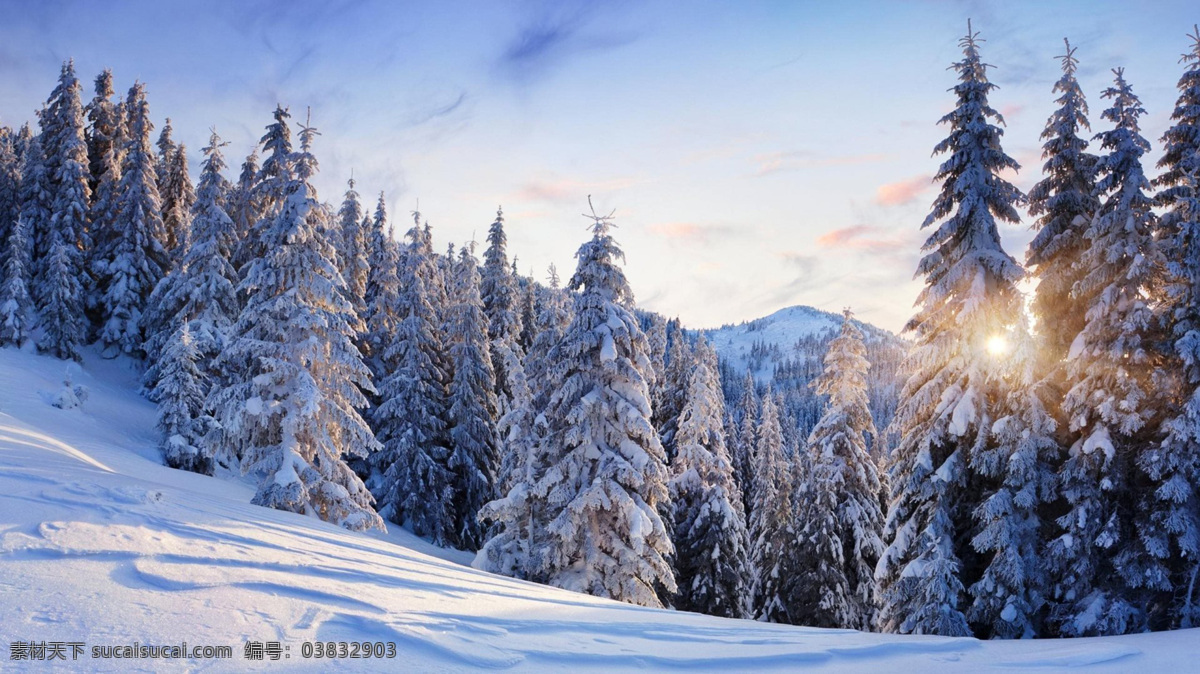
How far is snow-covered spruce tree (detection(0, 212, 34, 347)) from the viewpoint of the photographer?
1292 inches

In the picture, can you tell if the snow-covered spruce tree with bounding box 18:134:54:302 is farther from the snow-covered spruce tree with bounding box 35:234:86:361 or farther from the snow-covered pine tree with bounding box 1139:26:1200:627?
the snow-covered pine tree with bounding box 1139:26:1200:627

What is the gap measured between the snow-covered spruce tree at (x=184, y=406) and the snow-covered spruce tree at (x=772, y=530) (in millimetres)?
25751

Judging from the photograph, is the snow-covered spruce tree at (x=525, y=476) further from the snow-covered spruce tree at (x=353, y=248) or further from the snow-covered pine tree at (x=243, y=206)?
the snow-covered pine tree at (x=243, y=206)

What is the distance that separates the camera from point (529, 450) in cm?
2202

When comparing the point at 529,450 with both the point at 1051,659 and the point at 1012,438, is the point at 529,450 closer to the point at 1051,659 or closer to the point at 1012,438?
the point at 1012,438

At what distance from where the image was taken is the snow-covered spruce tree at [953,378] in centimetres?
1502

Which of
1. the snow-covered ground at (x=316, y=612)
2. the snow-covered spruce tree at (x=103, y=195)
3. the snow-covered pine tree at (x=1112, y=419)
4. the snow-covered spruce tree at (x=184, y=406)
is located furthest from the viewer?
the snow-covered spruce tree at (x=103, y=195)

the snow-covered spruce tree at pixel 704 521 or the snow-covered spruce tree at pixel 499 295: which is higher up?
the snow-covered spruce tree at pixel 499 295

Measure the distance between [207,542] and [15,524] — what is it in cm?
157

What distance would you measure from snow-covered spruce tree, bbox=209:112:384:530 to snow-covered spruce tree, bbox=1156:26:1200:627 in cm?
1865

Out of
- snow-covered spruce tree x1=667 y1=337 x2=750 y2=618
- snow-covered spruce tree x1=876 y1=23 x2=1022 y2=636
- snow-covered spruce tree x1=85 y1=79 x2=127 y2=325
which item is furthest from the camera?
snow-covered spruce tree x1=85 y1=79 x2=127 y2=325

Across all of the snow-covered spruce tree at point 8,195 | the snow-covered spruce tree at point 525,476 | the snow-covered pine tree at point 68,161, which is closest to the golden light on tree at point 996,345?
the snow-covered spruce tree at point 525,476

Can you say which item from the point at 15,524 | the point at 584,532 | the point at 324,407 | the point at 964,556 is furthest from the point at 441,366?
the point at 15,524

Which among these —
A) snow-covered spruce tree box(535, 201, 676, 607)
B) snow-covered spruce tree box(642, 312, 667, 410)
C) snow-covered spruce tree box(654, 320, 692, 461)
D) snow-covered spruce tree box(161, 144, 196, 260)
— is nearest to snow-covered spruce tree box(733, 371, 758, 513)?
snow-covered spruce tree box(642, 312, 667, 410)
